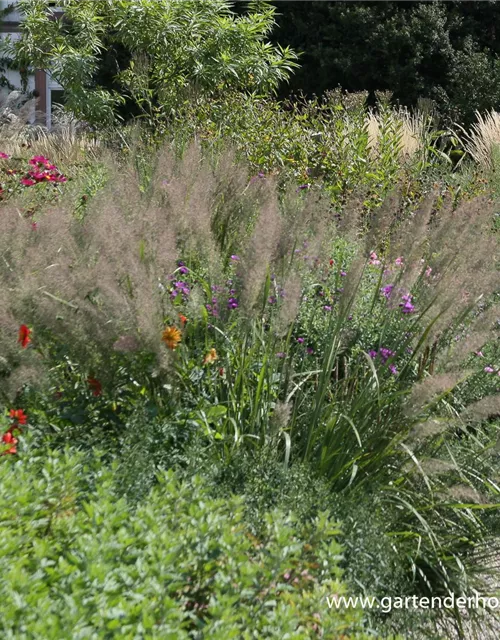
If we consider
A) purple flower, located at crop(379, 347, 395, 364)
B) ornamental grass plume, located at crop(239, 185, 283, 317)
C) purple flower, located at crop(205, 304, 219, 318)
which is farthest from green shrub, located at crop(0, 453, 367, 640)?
purple flower, located at crop(379, 347, 395, 364)

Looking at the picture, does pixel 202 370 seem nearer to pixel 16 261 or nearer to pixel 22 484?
pixel 16 261

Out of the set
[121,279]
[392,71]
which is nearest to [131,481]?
[121,279]

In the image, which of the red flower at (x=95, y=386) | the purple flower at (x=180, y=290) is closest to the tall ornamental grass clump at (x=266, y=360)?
the red flower at (x=95, y=386)

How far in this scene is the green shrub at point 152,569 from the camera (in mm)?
1711

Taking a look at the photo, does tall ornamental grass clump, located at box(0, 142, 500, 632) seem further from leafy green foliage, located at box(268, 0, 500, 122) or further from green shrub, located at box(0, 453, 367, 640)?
leafy green foliage, located at box(268, 0, 500, 122)

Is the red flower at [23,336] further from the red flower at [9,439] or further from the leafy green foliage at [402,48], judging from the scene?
the leafy green foliage at [402,48]

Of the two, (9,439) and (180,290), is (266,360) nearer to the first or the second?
(9,439)

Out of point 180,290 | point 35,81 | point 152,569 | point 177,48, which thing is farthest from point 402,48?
point 152,569

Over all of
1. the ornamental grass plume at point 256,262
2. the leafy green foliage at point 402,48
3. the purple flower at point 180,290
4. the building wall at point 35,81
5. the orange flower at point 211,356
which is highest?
the ornamental grass plume at point 256,262

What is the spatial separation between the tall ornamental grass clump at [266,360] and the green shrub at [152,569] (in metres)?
0.37

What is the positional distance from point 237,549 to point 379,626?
0.73 metres

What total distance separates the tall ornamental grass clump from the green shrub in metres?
0.37

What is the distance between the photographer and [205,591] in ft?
6.66

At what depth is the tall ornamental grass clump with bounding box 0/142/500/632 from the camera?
2.71 meters
